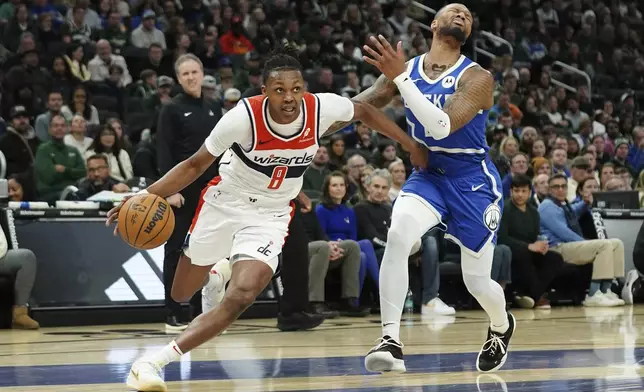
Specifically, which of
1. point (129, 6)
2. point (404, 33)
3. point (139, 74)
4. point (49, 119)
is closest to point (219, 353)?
point (49, 119)

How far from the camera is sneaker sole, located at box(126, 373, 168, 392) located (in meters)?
5.03

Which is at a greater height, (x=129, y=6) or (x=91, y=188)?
(x=129, y=6)

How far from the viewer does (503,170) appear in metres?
13.0

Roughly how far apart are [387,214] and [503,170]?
2168mm

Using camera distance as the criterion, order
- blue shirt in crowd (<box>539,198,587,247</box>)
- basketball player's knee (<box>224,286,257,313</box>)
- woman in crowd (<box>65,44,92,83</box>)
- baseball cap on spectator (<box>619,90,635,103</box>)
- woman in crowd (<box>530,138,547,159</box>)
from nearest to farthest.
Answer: basketball player's knee (<box>224,286,257,313</box>) → blue shirt in crowd (<box>539,198,587,247</box>) → woman in crowd (<box>65,44,92,83</box>) → woman in crowd (<box>530,138,547,159</box>) → baseball cap on spectator (<box>619,90,635,103</box>)

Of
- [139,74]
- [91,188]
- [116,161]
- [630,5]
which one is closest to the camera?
[91,188]

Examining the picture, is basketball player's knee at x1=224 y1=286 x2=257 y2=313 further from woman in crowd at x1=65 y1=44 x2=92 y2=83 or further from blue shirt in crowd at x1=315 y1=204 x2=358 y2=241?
woman in crowd at x1=65 y1=44 x2=92 y2=83

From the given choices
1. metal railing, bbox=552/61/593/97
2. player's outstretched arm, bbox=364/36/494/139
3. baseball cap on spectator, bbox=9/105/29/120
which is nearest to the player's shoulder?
player's outstretched arm, bbox=364/36/494/139

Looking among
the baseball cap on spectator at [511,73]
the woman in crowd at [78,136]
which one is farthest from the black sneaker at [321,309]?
the baseball cap on spectator at [511,73]

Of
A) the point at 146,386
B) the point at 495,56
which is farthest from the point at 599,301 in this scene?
the point at 495,56

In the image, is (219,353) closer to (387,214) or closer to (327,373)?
(327,373)

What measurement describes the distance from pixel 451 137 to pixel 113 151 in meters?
6.28

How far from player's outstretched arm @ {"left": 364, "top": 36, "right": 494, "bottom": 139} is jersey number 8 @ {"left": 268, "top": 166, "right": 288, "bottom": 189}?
738 millimetres

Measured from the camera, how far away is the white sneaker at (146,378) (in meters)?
5.03
